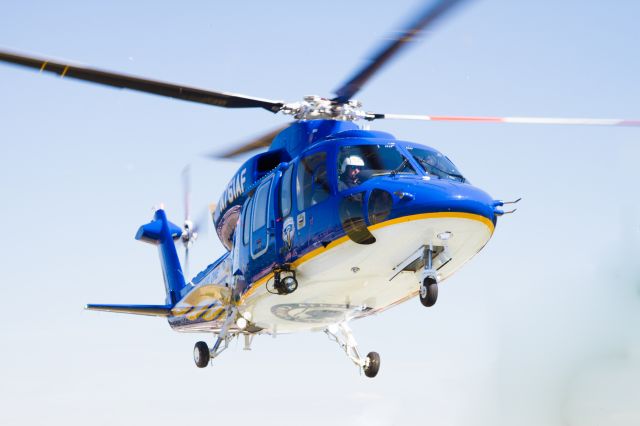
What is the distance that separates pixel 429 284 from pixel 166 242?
38.6ft

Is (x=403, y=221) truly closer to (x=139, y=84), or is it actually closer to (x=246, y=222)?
(x=246, y=222)

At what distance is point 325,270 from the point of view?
49.2ft

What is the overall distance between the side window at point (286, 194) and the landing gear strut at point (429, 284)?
9.00 feet

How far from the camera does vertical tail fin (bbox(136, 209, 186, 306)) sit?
2345cm

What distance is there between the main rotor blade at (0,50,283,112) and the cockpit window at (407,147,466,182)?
11.1 ft

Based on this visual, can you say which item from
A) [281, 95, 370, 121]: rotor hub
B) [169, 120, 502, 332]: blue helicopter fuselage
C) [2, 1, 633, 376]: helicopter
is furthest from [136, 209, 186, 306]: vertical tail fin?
[281, 95, 370, 121]: rotor hub

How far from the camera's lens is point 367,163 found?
14461 mm

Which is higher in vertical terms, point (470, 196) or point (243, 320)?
point (470, 196)

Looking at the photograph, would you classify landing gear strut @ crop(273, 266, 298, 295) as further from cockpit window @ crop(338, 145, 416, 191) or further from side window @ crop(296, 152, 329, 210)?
cockpit window @ crop(338, 145, 416, 191)

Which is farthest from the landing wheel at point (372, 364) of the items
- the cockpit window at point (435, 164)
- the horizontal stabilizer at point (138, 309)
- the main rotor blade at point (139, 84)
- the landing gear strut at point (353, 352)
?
the horizontal stabilizer at point (138, 309)

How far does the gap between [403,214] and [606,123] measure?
3745 mm

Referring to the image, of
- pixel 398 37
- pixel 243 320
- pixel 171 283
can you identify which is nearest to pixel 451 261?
pixel 398 37

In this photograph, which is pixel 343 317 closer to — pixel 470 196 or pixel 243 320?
pixel 243 320

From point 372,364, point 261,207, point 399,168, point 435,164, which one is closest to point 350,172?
point 399,168
